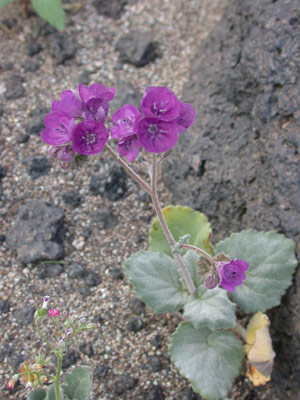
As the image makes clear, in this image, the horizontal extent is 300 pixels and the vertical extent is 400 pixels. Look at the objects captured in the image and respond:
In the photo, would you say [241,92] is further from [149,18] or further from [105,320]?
[105,320]

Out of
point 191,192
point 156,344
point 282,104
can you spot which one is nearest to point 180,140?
point 191,192

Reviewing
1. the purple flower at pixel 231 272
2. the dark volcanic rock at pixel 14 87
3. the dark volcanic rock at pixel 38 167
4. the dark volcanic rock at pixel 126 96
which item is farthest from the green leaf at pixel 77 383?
the dark volcanic rock at pixel 14 87

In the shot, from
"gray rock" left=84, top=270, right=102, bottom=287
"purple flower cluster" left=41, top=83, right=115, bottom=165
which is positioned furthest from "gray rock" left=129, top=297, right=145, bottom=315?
"purple flower cluster" left=41, top=83, right=115, bottom=165

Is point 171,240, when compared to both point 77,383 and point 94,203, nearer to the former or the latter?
point 77,383

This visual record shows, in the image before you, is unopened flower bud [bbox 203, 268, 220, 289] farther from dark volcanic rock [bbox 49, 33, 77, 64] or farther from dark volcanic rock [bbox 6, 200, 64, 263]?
dark volcanic rock [bbox 49, 33, 77, 64]

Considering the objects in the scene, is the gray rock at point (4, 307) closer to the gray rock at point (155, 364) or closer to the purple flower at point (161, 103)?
the gray rock at point (155, 364)

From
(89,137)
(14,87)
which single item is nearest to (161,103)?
(89,137)
